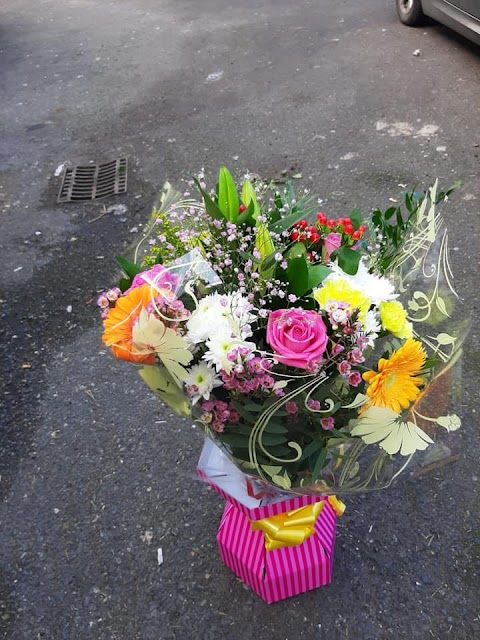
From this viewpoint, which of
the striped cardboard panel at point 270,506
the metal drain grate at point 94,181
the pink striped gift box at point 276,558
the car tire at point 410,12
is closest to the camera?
the striped cardboard panel at point 270,506

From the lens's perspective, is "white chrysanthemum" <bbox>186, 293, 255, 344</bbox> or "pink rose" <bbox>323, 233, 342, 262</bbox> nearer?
"white chrysanthemum" <bbox>186, 293, 255, 344</bbox>

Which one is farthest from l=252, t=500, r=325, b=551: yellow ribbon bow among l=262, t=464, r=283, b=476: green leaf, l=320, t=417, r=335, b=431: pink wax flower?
l=320, t=417, r=335, b=431: pink wax flower

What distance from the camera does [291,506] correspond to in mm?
1713

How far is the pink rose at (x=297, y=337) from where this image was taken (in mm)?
1143

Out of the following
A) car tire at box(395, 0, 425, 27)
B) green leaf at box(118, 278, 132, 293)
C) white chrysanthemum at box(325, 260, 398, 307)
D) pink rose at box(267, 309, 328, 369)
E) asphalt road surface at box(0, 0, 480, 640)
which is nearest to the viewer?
pink rose at box(267, 309, 328, 369)

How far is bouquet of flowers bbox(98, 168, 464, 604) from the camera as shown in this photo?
118 cm

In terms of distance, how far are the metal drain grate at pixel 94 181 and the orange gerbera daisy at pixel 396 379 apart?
3189 mm

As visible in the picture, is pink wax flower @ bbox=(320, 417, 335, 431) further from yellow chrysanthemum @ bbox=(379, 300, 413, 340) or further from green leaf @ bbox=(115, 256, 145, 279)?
green leaf @ bbox=(115, 256, 145, 279)

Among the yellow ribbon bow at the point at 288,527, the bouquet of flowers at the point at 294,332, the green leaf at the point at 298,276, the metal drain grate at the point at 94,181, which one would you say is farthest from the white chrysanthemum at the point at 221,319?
the metal drain grate at the point at 94,181

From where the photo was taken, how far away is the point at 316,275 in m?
1.29

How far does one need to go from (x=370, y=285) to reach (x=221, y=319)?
12.5 inches

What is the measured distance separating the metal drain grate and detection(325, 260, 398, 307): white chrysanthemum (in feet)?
10.0

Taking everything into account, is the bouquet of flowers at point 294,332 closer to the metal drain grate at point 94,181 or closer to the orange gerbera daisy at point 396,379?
the orange gerbera daisy at point 396,379

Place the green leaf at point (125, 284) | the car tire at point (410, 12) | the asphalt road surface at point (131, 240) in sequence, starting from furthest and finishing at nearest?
1. the car tire at point (410, 12)
2. the asphalt road surface at point (131, 240)
3. the green leaf at point (125, 284)
